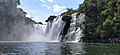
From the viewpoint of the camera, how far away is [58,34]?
411ft

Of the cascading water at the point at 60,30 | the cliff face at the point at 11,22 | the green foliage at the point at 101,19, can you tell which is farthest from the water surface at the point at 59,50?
the cliff face at the point at 11,22

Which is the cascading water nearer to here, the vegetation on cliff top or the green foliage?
the vegetation on cliff top

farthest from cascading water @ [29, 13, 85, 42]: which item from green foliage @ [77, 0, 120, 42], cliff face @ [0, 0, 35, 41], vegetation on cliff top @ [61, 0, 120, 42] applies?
cliff face @ [0, 0, 35, 41]

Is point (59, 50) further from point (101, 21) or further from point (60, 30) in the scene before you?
point (60, 30)

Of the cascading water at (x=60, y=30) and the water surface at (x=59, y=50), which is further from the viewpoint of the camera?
the cascading water at (x=60, y=30)

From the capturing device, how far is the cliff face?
5610 inches

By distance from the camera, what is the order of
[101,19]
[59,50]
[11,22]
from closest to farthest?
[59,50]
[101,19]
[11,22]

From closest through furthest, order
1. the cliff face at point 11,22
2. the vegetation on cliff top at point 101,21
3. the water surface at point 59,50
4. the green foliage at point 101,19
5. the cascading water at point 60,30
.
→ 1. the water surface at point 59,50
2. the vegetation on cliff top at point 101,21
3. the green foliage at point 101,19
4. the cascading water at point 60,30
5. the cliff face at point 11,22

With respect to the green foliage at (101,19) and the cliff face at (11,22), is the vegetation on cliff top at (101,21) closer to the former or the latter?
the green foliage at (101,19)

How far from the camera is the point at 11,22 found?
14925 cm

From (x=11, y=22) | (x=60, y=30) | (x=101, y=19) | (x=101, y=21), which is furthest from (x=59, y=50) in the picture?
(x=11, y=22)

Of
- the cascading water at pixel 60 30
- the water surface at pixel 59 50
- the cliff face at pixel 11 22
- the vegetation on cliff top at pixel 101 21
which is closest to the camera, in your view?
the water surface at pixel 59 50

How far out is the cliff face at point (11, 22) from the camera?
14250cm

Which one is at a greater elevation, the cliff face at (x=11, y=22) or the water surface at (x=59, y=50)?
the cliff face at (x=11, y=22)
